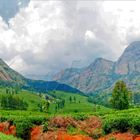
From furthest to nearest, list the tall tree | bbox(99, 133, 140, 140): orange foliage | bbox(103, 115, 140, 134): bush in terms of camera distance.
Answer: the tall tree, bbox(103, 115, 140, 134): bush, bbox(99, 133, 140, 140): orange foliage

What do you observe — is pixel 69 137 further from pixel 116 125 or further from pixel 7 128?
pixel 7 128

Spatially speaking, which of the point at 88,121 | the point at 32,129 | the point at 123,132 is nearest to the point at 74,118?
the point at 88,121

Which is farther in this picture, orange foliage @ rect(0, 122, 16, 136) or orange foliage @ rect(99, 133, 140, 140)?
orange foliage @ rect(0, 122, 16, 136)

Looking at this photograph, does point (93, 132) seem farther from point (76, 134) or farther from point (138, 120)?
Result: point (138, 120)

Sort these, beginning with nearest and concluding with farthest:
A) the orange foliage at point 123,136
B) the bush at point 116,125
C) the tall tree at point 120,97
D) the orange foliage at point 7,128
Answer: the orange foliage at point 123,136, the bush at point 116,125, the orange foliage at point 7,128, the tall tree at point 120,97

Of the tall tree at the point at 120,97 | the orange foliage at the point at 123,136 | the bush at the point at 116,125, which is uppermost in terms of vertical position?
the tall tree at the point at 120,97

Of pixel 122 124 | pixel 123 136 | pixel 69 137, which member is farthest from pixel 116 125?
pixel 69 137

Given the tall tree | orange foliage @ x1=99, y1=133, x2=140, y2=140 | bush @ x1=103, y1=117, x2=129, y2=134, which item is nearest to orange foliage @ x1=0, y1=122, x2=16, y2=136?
bush @ x1=103, y1=117, x2=129, y2=134

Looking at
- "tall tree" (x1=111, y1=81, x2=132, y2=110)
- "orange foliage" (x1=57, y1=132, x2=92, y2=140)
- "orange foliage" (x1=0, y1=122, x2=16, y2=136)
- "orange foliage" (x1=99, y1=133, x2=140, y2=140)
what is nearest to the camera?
"orange foliage" (x1=99, y1=133, x2=140, y2=140)

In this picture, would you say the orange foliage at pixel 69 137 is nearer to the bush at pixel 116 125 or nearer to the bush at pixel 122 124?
the bush at pixel 116 125

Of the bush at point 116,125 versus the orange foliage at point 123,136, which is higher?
the bush at point 116,125

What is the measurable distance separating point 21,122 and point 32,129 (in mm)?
3997

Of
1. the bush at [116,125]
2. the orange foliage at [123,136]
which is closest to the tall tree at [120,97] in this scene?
the bush at [116,125]

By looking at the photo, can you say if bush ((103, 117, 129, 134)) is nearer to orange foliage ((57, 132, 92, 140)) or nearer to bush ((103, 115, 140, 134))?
bush ((103, 115, 140, 134))
